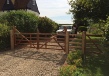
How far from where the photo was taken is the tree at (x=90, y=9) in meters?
15.9

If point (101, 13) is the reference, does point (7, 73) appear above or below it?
below

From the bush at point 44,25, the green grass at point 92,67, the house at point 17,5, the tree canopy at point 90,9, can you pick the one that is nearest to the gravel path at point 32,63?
the green grass at point 92,67

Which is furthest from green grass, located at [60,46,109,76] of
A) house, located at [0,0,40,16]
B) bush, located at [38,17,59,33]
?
house, located at [0,0,40,16]

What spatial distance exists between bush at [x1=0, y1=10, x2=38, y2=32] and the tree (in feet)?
13.9

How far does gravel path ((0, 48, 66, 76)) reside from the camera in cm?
1019

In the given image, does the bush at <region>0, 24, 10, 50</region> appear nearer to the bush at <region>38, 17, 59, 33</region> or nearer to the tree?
the tree

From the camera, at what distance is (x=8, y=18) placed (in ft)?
65.5

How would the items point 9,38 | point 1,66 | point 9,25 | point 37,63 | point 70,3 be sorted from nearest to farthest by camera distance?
1. point 1,66
2. point 37,63
3. point 9,38
4. point 9,25
5. point 70,3

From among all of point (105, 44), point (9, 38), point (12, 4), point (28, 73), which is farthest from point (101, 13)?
point (12, 4)

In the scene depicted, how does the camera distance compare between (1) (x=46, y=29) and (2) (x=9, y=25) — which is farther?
(1) (x=46, y=29)

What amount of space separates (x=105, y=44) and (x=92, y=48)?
4717mm

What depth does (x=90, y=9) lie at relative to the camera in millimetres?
18656

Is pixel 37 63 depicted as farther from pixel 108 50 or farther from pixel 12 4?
pixel 12 4

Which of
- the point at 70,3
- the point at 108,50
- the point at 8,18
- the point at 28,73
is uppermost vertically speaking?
the point at 70,3
